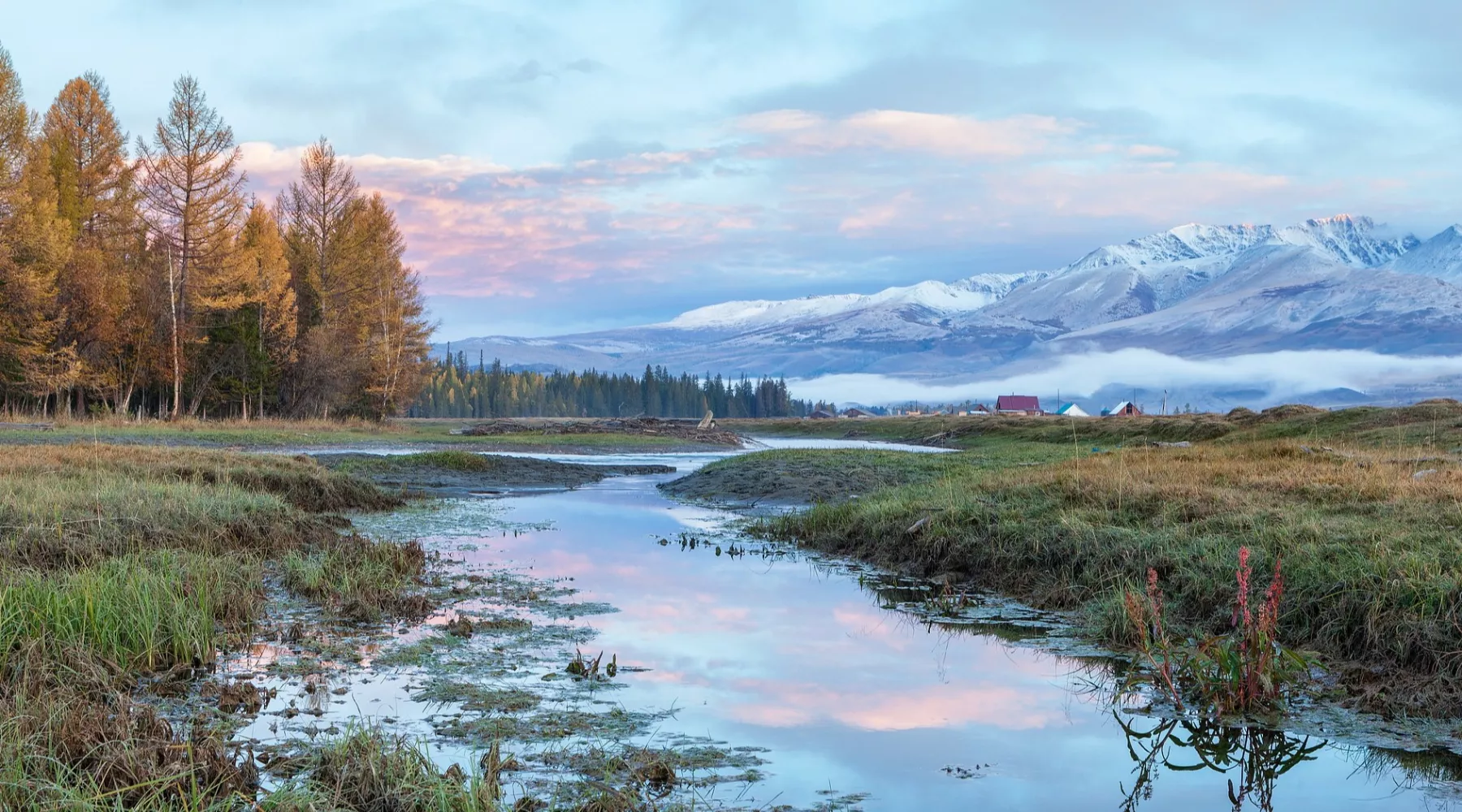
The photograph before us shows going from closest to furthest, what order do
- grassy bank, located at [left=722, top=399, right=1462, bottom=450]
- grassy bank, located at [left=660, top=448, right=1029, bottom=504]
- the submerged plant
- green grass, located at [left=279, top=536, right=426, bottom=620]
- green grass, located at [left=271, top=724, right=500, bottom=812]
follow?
1. green grass, located at [left=271, top=724, right=500, bottom=812]
2. the submerged plant
3. green grass, located at [left=279, top=536, right=426, bottom=620]
4. grassy bank, located at [left=660, top=448, right=1029, bottom=504]
5. grassy bank, located at [left=722, top=399, right=1462, bottom=450]

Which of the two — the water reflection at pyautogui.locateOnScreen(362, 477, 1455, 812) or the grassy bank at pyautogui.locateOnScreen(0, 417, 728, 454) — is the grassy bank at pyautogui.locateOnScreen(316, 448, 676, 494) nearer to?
the grassy bank at pyautogui.locateOnScreen(0, 417, 728, 454)

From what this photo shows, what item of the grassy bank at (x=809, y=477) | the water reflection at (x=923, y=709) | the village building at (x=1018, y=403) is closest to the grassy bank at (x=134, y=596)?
the water reflection at (x=923, y=709)

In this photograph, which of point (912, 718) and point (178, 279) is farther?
point (178, 279)

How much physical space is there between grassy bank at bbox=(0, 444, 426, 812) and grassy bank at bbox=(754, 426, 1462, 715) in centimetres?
717

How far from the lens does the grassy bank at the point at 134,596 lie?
5105 millimetres

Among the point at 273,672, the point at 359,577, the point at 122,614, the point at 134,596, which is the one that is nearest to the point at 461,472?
the point at 359,577

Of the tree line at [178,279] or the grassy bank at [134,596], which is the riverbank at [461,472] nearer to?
the grassy bank at [134,596]

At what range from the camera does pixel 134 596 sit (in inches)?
332

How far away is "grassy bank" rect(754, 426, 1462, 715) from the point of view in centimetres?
833

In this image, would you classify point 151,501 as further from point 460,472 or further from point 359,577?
point 460,472

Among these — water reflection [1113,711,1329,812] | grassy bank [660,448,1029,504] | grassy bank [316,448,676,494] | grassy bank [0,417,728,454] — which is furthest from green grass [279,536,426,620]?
grassy bank [0,417,728,454]

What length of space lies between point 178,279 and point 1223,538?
47535 millimetres

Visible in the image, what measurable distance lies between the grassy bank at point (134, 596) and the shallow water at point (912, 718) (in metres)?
1.49

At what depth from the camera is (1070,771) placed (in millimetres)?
6617
